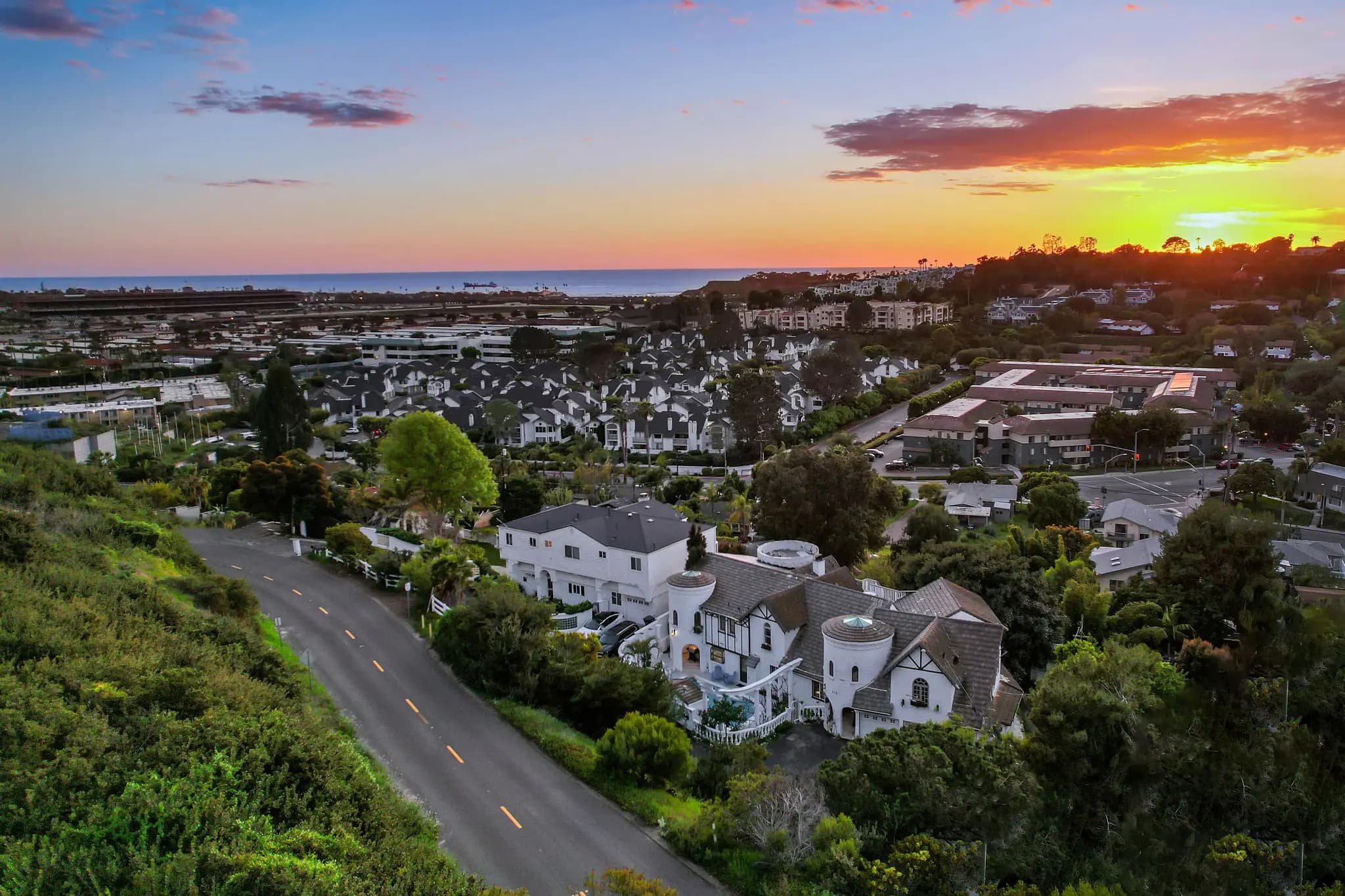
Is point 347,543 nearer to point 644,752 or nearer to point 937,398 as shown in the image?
point 644,752

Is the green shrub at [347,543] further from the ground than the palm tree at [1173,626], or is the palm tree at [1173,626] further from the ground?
the green shrub at [347,543]

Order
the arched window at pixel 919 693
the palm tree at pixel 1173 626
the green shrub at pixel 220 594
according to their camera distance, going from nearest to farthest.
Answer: the arched window at pixel 919 693
the green shrub at pixel 220 594
the palm tree at pixel 1173 626

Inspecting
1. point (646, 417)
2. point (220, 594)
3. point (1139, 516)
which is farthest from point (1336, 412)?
point (220, 594)

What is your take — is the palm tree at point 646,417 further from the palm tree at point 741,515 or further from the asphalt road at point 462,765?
the asphalt road at point 462,765

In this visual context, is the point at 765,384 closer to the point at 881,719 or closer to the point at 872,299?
the point at 881,719

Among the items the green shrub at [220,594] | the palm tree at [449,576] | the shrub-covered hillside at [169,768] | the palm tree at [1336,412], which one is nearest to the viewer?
the shrub-covered hillside at [169,768]

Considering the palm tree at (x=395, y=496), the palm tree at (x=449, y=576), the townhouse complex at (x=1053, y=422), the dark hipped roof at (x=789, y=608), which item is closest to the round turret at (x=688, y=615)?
the dark hipped roof at (x=789, y=608)

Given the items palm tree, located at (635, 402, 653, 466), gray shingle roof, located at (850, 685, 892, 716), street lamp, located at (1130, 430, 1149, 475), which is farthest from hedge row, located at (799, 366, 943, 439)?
gray shingle roof, located at (850, 685, 892, 716)
